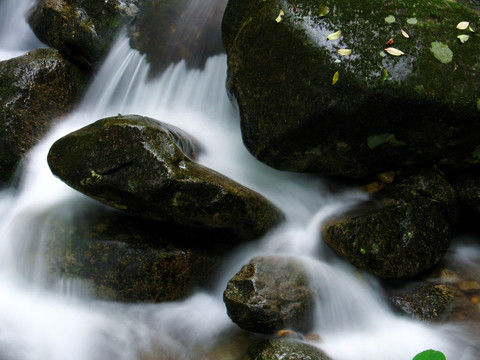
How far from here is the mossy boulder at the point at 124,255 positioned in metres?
3.78

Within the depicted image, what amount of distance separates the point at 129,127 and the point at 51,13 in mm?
Answer: 3854

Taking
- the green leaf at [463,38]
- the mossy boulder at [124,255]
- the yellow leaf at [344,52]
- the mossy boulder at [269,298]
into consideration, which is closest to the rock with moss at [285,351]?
the mossy boulder at [269,298]

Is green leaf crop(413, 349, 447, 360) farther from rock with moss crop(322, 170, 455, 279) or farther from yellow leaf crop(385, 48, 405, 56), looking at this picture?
yellow leaf crop(385, 48, 405, 56)

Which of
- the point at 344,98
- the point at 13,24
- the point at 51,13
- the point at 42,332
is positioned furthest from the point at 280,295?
the point at 13,24

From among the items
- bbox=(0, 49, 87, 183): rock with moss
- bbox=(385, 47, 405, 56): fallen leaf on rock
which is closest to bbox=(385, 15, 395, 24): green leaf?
bbox=(385, 47, 405, 56): fallen leaf on rock

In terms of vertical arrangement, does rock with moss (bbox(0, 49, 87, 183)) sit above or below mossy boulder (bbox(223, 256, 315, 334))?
above

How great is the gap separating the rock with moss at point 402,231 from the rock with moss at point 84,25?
4584 mm

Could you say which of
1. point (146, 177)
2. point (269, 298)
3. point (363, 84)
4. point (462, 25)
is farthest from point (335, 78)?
point (269, 298)

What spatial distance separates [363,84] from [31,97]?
445 cm

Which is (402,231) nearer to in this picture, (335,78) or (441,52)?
(335,78)

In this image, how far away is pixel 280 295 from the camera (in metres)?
3.51

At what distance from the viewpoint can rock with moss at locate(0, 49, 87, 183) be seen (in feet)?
16.7

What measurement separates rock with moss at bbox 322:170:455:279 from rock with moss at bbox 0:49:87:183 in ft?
13.6

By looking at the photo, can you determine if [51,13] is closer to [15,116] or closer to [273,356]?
[15,116]
